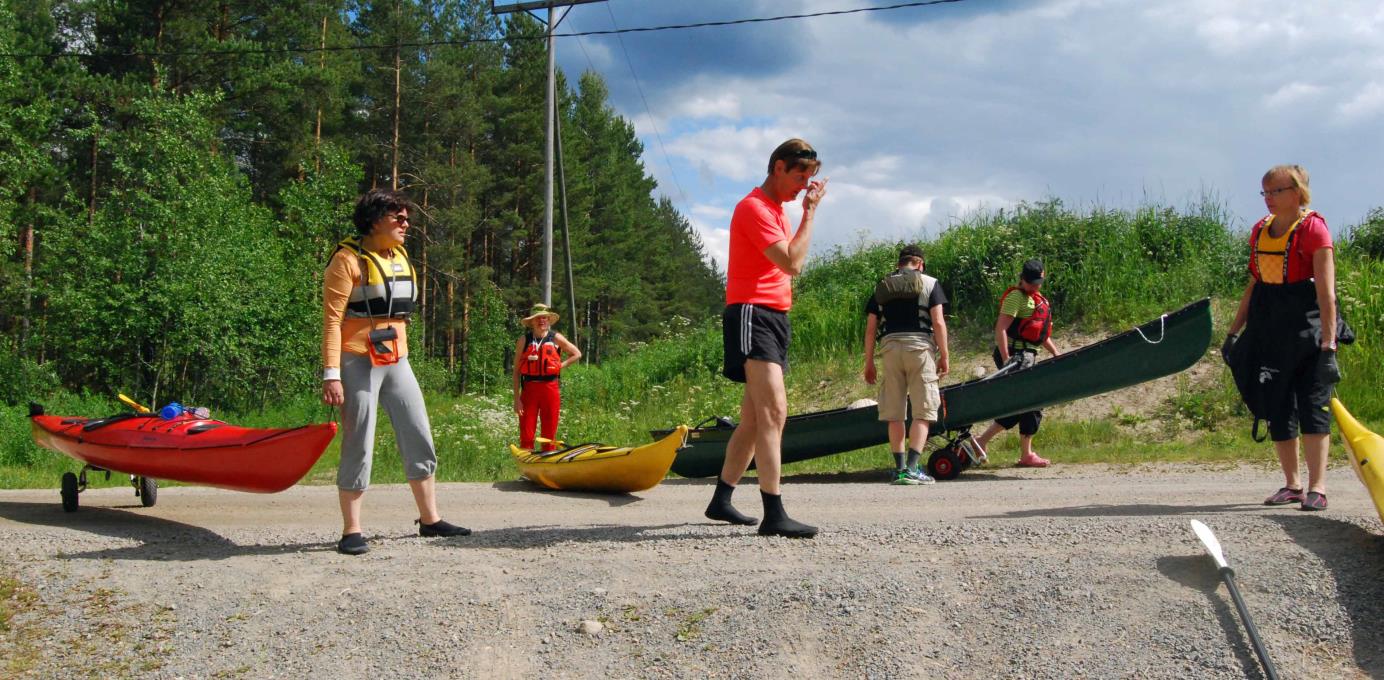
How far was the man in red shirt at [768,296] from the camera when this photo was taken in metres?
Result: 5.45

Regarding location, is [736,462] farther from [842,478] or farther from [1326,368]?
[842,478]

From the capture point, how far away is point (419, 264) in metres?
36.4

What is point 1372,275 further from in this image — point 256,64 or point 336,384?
point 256,64

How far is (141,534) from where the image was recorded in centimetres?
661

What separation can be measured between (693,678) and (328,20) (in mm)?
32640

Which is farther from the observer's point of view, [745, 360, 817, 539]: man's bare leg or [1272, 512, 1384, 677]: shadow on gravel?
[745, 360, 817, 539]: man's bare leg

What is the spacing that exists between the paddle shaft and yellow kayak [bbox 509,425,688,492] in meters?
3.88

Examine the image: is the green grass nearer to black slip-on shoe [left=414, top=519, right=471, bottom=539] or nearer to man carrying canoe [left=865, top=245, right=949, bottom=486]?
man carrying canoe [left=865, top=245, right=949, bottom=486]

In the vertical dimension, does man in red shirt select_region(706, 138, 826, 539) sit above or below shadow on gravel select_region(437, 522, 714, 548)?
above

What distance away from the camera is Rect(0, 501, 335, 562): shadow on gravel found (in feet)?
19.0

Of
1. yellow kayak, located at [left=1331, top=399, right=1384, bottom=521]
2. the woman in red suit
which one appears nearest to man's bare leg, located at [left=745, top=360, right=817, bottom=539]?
yellow kayak, located at [left=1331, top=399, right=1384, bottom=521]

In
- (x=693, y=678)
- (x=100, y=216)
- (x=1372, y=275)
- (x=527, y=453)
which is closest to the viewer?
(x=693, y=678)

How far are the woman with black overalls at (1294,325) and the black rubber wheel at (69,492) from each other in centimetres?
803

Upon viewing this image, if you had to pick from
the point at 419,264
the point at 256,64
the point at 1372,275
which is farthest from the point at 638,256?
the point at 1372,275
